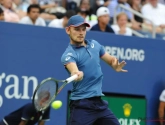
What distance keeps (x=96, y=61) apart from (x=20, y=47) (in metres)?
3.32

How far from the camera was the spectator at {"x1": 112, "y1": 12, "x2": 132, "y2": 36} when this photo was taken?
12.1 meters

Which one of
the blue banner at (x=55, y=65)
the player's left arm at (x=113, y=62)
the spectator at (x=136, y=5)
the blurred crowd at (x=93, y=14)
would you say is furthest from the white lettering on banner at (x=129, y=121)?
the player's left arm at (x=113, y=62)

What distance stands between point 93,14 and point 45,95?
6927mm

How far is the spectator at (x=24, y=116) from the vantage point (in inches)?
359

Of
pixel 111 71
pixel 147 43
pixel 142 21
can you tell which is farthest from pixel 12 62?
pixel 142 21

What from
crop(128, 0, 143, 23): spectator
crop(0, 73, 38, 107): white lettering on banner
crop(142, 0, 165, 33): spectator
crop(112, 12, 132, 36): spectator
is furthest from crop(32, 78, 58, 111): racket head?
crop(128, 0, 143, 23): spectator

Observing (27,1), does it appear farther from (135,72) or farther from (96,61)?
(96,61)

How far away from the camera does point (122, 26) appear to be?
12.3 metres

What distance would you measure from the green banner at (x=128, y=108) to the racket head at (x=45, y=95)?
14.0 feet

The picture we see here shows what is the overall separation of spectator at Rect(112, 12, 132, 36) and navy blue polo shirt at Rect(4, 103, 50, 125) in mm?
3583

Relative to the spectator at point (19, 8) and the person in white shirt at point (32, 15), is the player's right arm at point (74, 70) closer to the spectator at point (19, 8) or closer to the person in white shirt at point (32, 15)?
the person in white shirt at point (32, 15)

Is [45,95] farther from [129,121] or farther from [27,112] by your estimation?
[129,121]

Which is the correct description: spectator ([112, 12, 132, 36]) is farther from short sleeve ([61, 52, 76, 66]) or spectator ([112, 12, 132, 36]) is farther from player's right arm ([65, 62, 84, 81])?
player's right arm ([65, 62, 84, 81])

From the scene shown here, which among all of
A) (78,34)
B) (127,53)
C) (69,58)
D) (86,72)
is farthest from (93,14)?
(69,58)
